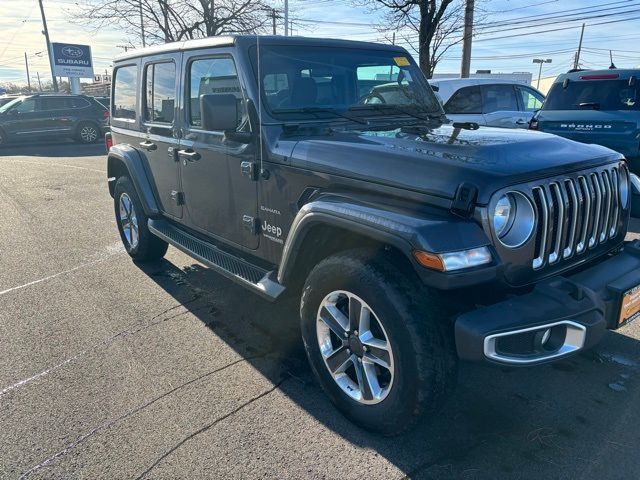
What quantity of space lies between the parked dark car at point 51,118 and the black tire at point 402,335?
17596 millimetres

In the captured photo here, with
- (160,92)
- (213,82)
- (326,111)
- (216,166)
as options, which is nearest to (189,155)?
(216,166)

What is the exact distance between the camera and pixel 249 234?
11.7ft

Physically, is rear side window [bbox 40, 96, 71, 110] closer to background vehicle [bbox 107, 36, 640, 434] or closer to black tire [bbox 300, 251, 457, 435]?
background vehicle [bbox 107, 36, 640, 434]

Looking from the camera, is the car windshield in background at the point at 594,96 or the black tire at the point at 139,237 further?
the car windshield in background at the point at 594,96

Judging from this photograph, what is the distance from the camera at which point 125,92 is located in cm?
525

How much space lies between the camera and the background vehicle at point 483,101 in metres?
9.19

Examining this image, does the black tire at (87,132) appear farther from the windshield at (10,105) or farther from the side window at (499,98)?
the side window at (499,98)

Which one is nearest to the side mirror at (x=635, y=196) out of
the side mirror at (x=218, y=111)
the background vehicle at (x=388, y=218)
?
the background vehicle at (x=388, y=218)

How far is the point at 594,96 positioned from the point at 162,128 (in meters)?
6.30

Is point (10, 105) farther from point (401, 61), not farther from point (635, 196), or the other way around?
point (635, 196)

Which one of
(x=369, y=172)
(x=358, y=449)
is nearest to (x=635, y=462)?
(x=358, y=449)

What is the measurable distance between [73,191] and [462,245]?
9.20 metres

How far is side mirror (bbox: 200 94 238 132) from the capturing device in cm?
311

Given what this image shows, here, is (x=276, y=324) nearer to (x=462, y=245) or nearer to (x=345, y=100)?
(x=345, y=100)
